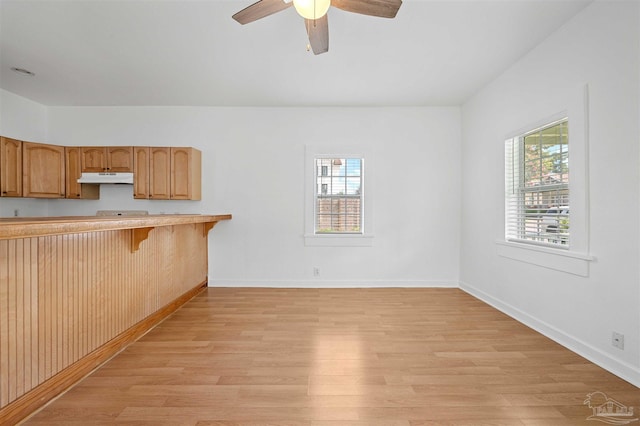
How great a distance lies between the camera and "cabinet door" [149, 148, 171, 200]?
4.06m

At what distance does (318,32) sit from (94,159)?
376 cm

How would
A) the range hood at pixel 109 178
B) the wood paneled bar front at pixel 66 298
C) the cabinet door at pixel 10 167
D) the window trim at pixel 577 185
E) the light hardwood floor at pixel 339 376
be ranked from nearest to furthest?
the wood paneled bar front at pixel 66 298 → the light hardwood floor at pixel 339 376 → the window trim at pixel 577 185 → the cabinet door at pixel 10 167 → the range hood at pixel 109 178

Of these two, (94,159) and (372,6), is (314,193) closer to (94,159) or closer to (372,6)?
(372,6)

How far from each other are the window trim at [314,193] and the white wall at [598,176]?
5.87 feet

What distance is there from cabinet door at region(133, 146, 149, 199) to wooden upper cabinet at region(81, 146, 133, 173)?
7 centimetres

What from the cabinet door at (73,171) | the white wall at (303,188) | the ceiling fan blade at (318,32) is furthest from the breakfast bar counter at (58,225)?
the cabinet door at (73,171)

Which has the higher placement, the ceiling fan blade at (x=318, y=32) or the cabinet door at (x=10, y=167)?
the ceiling fan blade at (x=318, y=32)

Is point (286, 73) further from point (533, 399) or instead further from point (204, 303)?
point (533, 399)

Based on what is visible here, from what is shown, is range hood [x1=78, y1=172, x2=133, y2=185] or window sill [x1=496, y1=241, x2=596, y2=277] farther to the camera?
range hood [x1=78, y1=172, x2=133, y2=185]

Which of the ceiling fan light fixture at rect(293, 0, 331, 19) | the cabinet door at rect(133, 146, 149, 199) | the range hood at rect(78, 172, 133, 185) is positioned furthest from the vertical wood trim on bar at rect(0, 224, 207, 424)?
the ceiling fan light fixture at rect(293, 0, 331, 19)

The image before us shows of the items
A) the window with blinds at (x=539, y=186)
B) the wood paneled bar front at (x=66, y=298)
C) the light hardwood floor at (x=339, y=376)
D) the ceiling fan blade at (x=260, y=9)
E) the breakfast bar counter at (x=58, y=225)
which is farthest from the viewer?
the window with blinds at (x=539, y=186)

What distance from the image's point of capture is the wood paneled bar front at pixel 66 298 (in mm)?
1562

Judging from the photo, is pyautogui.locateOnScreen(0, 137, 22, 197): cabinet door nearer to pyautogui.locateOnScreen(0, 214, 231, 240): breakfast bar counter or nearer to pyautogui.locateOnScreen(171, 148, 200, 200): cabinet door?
pyautogui.locateOnScreen(171, 148, 200, 200): cabinet door

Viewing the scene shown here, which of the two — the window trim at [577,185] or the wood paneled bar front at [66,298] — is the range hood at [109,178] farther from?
the window trim at [577,185]
